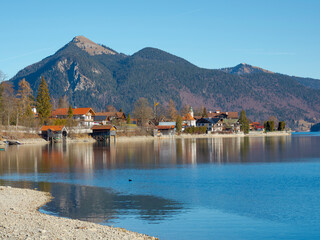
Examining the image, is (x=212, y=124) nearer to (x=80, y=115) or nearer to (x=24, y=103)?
(x=80, y=115)

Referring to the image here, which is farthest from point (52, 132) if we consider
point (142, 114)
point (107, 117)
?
point (142, 114)

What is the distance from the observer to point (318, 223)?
1947 centimetres

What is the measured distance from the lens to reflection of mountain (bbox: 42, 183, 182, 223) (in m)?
21.0

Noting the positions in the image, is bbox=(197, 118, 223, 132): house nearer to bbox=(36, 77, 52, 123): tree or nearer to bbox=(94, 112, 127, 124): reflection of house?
bbox=(94, 112, 127, 124): reflection of house

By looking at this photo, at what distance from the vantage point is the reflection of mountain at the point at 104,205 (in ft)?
68.8

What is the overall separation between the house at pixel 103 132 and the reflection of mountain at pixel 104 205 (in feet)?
254

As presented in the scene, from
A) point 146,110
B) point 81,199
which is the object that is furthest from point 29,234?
point 146,110

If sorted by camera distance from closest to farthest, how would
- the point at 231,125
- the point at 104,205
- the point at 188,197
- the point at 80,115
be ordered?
1. the point at 104,205
2. the point at 188,197
3. the point at 80,115
4. the point at 231,125

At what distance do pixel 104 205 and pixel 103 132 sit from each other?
276 feet

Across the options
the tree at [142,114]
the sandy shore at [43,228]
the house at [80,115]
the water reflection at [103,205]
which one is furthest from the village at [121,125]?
the sandy shore at [43,228]

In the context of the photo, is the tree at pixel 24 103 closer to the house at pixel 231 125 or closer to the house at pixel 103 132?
the house at pixel 103 132

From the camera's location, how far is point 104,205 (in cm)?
2353

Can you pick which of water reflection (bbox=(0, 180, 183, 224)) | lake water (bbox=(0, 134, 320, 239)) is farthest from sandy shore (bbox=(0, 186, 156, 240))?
water reflection (bbox=(0, 180, 183, 224))

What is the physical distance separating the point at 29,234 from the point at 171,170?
2700 cm
